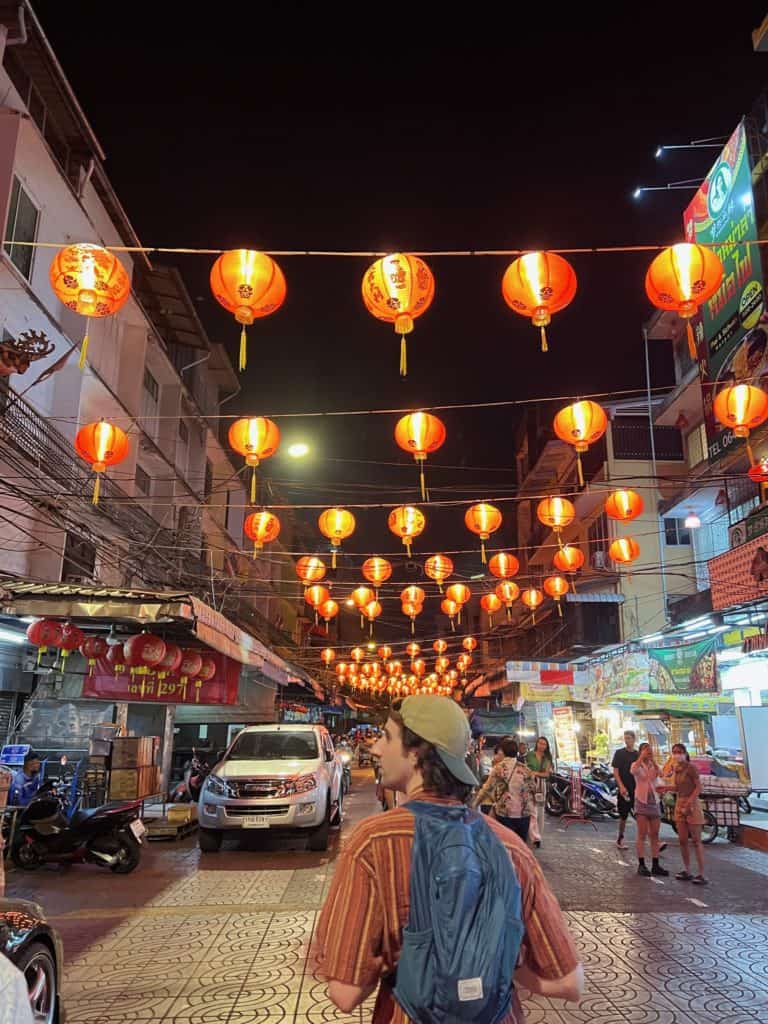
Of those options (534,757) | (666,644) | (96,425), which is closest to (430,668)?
(666,644)

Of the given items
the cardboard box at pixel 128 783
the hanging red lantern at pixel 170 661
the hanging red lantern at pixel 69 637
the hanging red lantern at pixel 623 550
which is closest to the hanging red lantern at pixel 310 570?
the hanging red lantern at pixel 170 661

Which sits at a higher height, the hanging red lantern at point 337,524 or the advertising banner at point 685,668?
the hanging red lantern at point 337,524

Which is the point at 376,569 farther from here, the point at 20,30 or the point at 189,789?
the point at 20,30

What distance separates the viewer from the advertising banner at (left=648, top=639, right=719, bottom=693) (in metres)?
16.2

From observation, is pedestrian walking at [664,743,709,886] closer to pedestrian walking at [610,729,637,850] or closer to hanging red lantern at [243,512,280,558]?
pedestrian walking at [610,729,637,850]

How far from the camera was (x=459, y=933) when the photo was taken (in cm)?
183

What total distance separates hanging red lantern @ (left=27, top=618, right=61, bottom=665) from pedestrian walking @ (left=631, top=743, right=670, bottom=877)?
9.65 meters

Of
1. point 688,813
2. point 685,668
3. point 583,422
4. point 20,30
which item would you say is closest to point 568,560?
point 685,668

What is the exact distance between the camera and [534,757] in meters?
14.1

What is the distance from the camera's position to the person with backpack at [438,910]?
1.82 meters

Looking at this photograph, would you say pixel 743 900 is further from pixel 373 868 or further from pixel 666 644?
pixel 666 644

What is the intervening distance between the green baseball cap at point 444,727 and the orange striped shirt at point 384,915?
20 cm

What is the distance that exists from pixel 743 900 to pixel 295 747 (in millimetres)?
7629

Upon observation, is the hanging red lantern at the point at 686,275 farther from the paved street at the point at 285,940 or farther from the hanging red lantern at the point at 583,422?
the paved street at the point at 285,940
